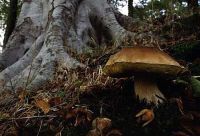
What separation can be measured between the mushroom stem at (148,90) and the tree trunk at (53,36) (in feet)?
5.51

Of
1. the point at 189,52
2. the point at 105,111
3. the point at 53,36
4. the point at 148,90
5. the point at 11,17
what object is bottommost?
the point at 105,111

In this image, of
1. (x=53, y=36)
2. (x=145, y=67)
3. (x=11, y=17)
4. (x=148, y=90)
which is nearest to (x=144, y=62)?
(x=145, y=67)

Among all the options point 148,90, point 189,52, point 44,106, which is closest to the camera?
point 148,90

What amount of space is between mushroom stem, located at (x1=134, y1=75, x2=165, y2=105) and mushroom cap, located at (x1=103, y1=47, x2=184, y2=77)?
140 millimetres

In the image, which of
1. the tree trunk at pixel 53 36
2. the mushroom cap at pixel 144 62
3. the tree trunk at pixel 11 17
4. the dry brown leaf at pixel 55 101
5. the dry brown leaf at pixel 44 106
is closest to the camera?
the mushroom cap at pixel 144 62

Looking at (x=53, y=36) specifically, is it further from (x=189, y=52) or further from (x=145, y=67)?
(x=145, y=67)

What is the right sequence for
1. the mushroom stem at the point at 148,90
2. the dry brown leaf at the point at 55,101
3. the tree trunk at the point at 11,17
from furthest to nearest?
the tree trunk at the point at 11,17 < the dry brown leaf at the point at 55,101 < the mushroom stem at the point at 148,90

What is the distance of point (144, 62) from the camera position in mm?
1949

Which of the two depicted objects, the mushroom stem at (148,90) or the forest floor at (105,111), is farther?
the mushroom stem at (148,90)

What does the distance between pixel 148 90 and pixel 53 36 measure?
103 inches

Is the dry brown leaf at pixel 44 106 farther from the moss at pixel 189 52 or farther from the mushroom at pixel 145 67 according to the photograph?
the moss at pixel 189 52

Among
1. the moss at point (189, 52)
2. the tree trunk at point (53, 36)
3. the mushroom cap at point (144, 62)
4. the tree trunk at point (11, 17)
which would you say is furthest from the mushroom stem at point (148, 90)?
the tree trunk at point (11, 17)

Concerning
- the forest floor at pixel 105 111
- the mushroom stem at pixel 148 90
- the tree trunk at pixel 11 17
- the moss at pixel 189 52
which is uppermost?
the tree trunk at pixel 11 17

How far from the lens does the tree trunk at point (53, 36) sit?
411cm
